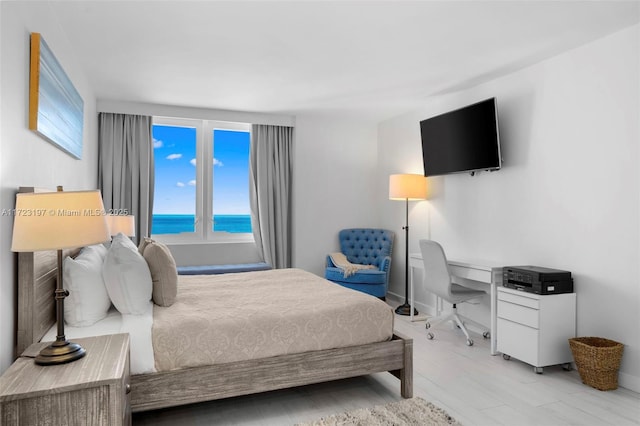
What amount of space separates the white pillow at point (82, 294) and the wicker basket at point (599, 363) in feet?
10.5

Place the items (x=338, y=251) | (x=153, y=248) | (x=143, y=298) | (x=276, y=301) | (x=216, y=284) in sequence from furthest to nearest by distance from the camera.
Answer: (x=338, y=251)
(x=216, y=284)
(x=276, y=301)
(x=153, y=248)
(x=143, y=298)

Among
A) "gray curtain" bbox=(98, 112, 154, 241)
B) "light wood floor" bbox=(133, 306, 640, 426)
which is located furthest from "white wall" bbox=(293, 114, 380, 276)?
"light wood floor" bbox=(133, 306, 640, 426)

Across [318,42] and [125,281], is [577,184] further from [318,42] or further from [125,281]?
[125,281]

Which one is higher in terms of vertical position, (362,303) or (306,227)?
(306,227)

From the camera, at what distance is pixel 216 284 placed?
3561 millimetres

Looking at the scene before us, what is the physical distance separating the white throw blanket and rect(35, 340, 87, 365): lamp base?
12.3 feet

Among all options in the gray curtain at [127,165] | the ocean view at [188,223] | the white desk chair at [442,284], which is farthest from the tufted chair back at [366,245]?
the gray curtain at [127,165]

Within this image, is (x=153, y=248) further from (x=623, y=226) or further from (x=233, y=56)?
(x=623, y=226)

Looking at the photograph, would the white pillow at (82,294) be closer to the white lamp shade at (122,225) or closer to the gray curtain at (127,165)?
the white lamp shade at (122,225)

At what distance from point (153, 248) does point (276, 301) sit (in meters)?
0.88

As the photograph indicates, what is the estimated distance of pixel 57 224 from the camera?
1649mm

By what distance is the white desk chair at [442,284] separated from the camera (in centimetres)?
398

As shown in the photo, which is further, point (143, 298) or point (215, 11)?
point (215, 11)

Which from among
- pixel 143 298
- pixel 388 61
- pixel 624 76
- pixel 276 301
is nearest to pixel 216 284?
pixel 276 301
